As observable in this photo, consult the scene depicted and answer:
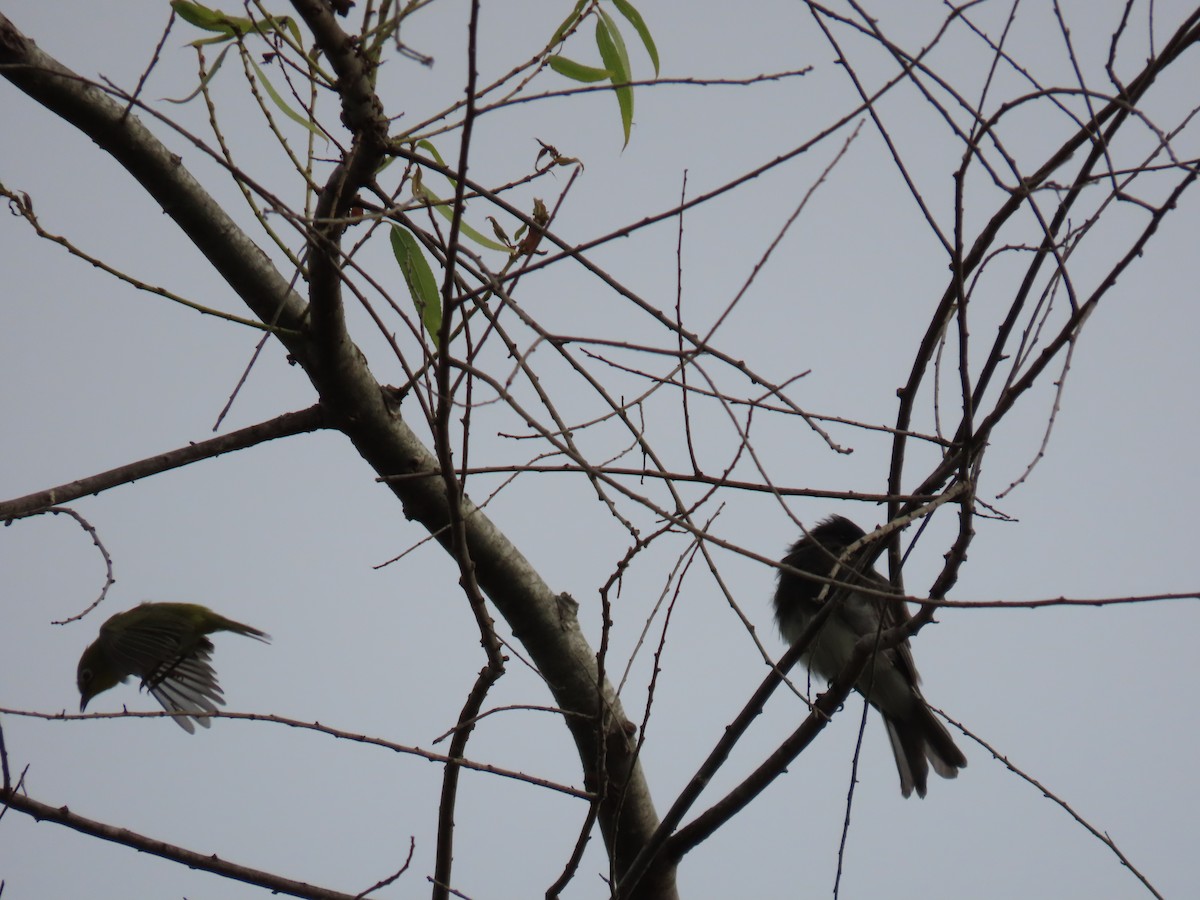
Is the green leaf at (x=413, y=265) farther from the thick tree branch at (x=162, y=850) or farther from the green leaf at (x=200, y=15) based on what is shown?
the thick tree branch at (x=162, y=850)

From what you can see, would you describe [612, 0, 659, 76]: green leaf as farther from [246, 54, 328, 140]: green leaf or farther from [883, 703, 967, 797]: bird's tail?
[883, 703, 967, 797]: bird's tail

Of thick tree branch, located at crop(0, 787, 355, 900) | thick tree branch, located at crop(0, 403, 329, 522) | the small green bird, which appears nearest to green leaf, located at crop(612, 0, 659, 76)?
thick tree branch, located at crop(0, 403, 329, 522)

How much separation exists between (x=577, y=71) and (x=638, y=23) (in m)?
0.15

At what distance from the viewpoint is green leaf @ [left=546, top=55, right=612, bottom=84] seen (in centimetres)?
206

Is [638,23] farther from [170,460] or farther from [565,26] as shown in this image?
[170,460]

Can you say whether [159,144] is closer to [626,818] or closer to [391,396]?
[391,396]

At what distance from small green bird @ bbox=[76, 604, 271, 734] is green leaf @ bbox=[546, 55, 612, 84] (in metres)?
2.33

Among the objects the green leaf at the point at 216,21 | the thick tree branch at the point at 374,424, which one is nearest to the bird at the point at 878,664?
the thick tree branch at the point at 374,424

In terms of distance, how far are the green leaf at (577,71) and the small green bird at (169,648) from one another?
2.33m

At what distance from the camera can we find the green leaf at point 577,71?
2.06 m

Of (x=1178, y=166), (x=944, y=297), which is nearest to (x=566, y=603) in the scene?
(x=944, y=297)

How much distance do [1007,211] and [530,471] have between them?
1019 mm

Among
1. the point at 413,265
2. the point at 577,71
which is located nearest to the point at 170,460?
the point at 413,265

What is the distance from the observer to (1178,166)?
202 cm
